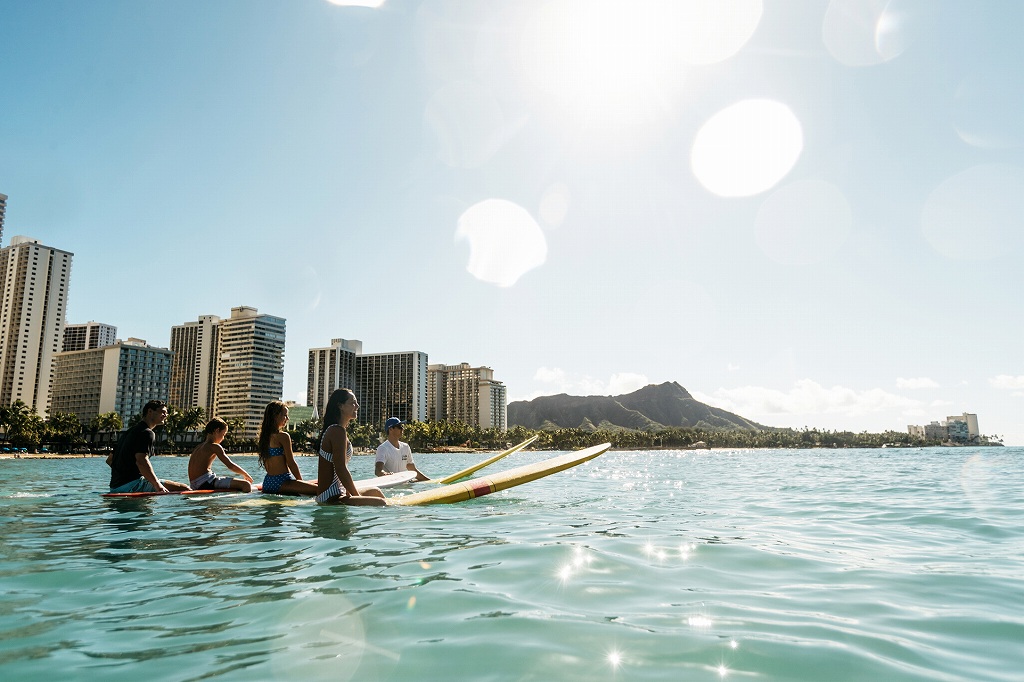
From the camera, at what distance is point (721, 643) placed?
10.2ft

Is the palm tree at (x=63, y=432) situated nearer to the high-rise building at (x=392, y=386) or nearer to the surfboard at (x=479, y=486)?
the high-rise building at (x=392, y=386)

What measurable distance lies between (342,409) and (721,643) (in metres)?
5.99

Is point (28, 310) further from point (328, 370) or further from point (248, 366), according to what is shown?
point (328, 370)

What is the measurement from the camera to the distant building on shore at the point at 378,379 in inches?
6890

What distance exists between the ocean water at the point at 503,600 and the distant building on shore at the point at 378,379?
169439mm

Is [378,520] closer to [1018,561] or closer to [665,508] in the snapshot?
[665,508]

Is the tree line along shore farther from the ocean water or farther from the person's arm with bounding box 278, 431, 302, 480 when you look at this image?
the ocean water

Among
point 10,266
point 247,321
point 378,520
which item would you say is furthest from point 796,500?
point 247,321

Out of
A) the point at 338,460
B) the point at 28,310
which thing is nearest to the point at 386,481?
the point at 338,460

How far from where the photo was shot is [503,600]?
397 cm

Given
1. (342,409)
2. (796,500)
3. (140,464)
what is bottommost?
(796,500)

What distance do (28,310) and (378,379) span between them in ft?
277

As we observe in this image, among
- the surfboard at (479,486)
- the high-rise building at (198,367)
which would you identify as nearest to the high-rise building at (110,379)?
the high-rise building at (198,367)

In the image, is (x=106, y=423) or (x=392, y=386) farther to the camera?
(x=392, y=386)
